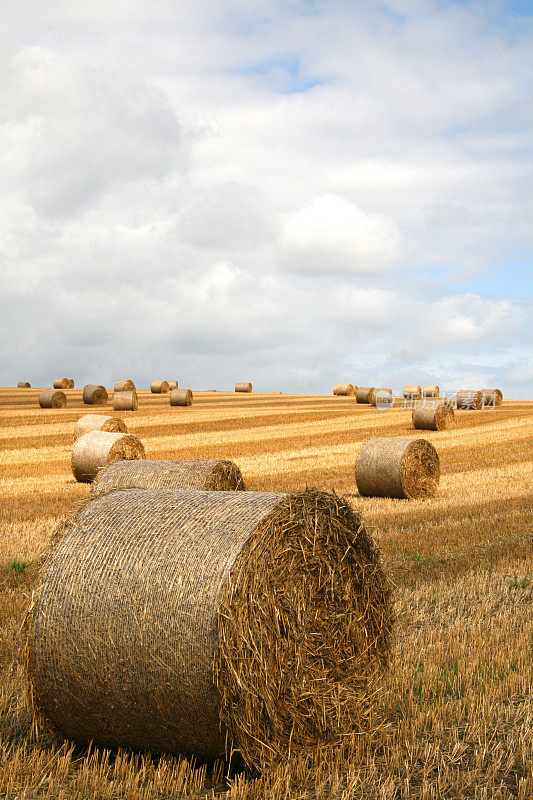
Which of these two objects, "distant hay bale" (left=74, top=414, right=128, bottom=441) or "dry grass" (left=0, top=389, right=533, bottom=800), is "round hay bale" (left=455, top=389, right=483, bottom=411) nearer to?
"dry grass" (left=0, top=389, right=533, bottom=800)

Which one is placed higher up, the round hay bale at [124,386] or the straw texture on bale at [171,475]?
the round hay bale at [124,386]

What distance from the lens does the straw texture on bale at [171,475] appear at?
9.51 metres

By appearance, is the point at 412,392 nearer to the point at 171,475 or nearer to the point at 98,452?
the point at 98,452

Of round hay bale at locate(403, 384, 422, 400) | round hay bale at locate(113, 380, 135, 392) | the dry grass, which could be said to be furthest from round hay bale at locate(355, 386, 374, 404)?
the dry grass

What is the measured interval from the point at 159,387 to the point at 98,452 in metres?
30.3

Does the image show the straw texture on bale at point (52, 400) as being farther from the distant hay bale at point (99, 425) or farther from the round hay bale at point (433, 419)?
the round hay bale at point (433, 419)

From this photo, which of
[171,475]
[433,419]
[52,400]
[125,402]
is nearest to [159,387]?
[52,400]

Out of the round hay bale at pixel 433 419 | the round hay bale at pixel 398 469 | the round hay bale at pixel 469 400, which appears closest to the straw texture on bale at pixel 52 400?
the round hay bale at pixel 433 419

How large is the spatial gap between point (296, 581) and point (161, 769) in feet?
4.41

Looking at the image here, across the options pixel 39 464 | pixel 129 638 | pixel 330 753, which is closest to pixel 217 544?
pixel 129 638

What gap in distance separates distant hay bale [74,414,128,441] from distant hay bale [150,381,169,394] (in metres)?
25.6

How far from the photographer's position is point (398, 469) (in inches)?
555

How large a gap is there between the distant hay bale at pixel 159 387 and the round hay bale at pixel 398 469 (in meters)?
31.6

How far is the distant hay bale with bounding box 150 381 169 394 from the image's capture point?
45.4m
